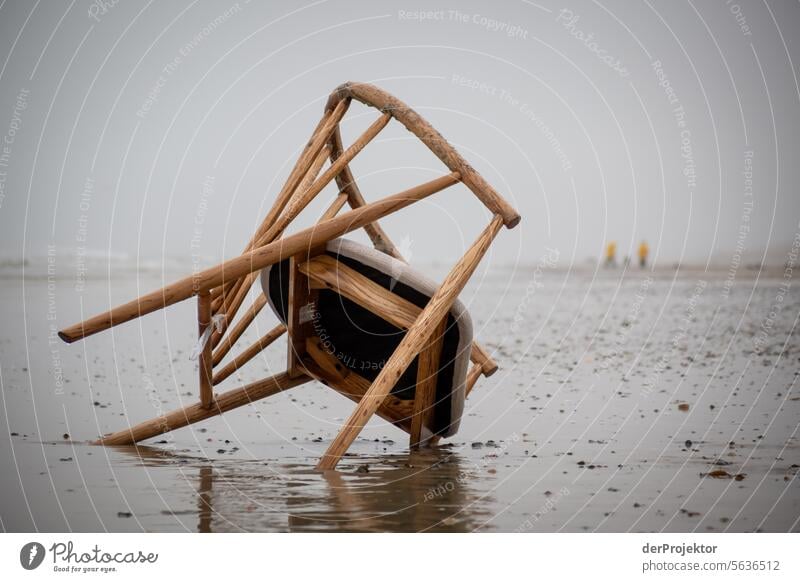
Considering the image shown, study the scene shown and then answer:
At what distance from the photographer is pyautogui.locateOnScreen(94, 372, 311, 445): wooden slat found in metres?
6.96

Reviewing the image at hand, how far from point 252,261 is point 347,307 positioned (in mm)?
964

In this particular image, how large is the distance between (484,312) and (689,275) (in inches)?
421

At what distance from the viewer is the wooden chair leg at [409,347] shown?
5.93 m

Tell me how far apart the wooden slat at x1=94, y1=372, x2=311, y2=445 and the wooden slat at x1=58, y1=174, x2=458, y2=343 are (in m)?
0.96

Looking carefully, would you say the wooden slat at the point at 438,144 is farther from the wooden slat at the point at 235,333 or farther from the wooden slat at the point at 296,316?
the wooden slat at the point at 235,333

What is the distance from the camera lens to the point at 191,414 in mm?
7000

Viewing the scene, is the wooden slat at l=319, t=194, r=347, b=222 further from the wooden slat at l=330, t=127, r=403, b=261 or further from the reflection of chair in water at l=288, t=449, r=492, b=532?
the reflection of chair in water at l=288, t=449, r=492, b=532

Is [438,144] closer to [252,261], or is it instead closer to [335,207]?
[335,207]

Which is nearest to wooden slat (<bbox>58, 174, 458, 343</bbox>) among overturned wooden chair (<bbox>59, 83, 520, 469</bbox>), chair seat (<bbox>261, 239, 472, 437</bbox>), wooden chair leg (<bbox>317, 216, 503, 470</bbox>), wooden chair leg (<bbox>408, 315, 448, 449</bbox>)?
overturned wooden chair (<bbox>59, 83, 520, 469</bbox>)

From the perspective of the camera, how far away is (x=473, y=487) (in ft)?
19.3
